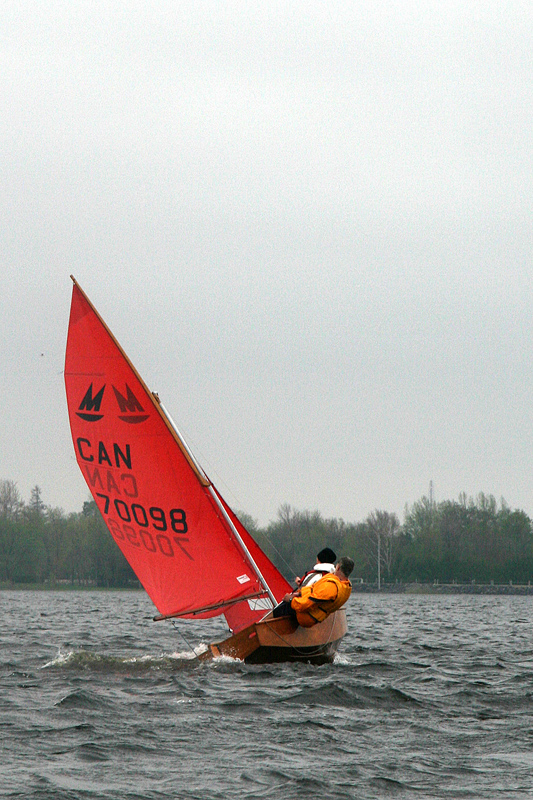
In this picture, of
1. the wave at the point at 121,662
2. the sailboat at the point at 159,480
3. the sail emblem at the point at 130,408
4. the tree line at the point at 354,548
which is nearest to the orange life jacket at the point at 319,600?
the sailboat at the point at 159,480

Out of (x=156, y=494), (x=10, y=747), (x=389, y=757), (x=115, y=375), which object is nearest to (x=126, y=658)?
(x=156, y=494)

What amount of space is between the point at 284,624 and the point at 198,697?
2.68 metres

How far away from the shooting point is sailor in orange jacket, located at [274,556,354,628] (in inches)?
554

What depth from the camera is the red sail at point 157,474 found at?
51.5ft

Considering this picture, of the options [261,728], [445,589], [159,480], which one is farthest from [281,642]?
[445,589]

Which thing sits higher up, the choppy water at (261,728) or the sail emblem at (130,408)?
the sail emblem at (130,408)

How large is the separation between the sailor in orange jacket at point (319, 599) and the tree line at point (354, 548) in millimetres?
85684

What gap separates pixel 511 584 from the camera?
104000 millimetres

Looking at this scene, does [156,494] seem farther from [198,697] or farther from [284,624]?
[198,697]

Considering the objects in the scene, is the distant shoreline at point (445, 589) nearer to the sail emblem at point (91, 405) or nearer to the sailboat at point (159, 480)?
the sailboat at point (159, 480)

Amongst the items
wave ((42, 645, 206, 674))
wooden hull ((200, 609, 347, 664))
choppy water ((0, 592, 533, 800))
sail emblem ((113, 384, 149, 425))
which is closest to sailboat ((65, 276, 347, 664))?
sail emblem ((113, 384, 149, 425))

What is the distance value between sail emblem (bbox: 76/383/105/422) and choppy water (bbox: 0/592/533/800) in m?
3.92

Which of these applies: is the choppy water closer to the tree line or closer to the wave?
the wave

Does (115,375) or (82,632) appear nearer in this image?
(115,375)
